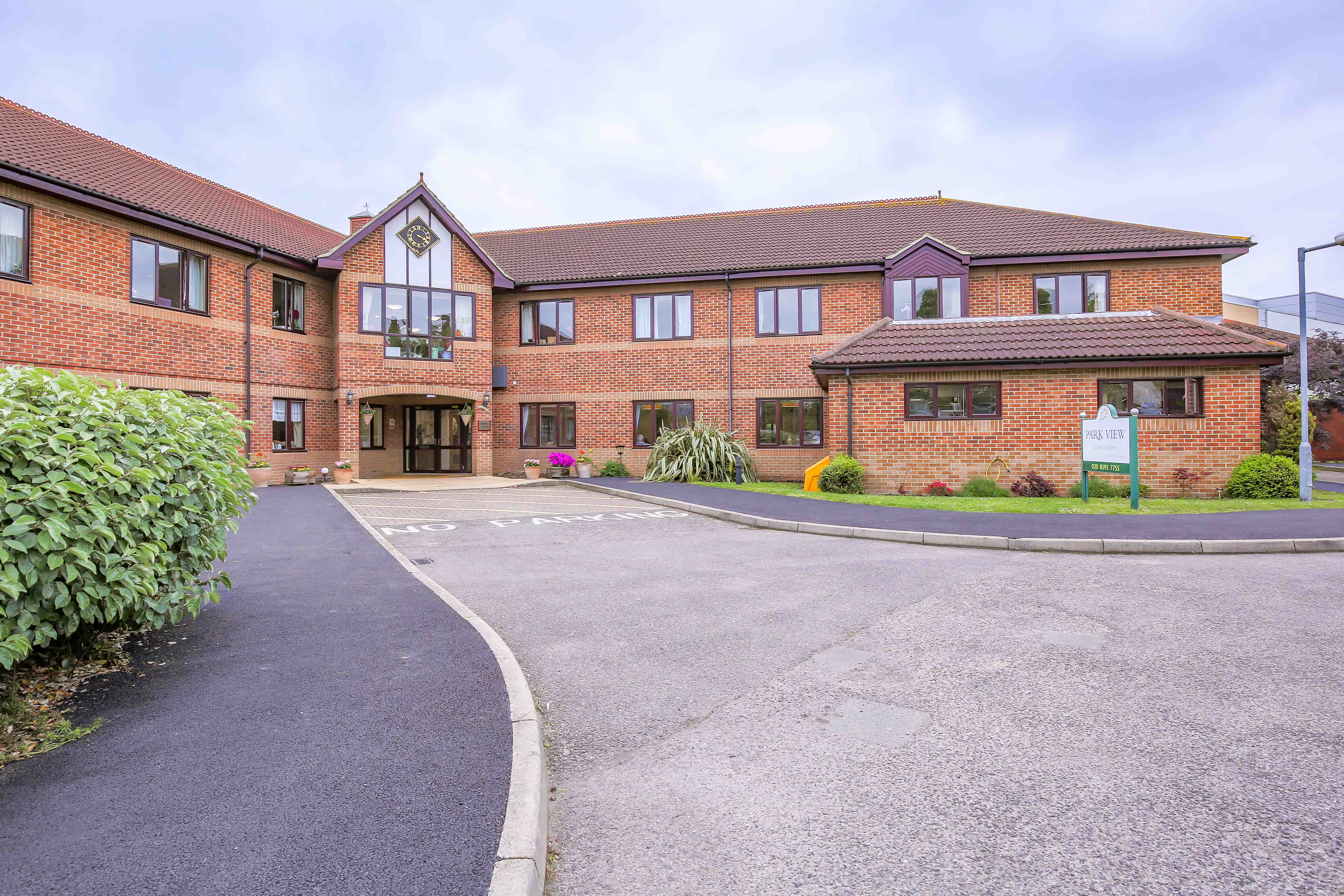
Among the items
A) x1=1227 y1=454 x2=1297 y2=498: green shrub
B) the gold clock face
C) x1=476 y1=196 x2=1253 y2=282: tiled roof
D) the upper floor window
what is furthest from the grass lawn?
the upper floor window

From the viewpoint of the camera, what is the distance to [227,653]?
4730mm

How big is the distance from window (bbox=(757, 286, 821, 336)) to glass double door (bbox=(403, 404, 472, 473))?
10.5 meters

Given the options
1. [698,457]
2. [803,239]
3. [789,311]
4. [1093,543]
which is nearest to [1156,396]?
[1093,543]

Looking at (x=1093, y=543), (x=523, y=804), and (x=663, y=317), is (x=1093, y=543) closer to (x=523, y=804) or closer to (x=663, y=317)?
(x=523, y=804)

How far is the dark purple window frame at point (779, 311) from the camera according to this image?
2131cm

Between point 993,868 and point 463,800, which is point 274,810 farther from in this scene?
point 993,868

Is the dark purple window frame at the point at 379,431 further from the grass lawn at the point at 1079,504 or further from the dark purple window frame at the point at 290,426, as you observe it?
the grass lawn at the point at 1079,504

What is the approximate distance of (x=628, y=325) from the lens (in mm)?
22375

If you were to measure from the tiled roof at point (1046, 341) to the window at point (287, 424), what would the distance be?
46.8 feet

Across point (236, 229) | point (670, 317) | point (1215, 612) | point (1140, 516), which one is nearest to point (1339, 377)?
point (1140, 516)

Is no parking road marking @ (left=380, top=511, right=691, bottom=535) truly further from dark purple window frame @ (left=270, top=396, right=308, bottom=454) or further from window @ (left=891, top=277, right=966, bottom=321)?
window @ (left=891, top=277, right=966, bottom=321)

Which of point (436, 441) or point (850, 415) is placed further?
point (436, 441)

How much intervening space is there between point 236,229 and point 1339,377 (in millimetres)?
35146

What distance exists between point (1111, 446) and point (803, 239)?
13.0 m
